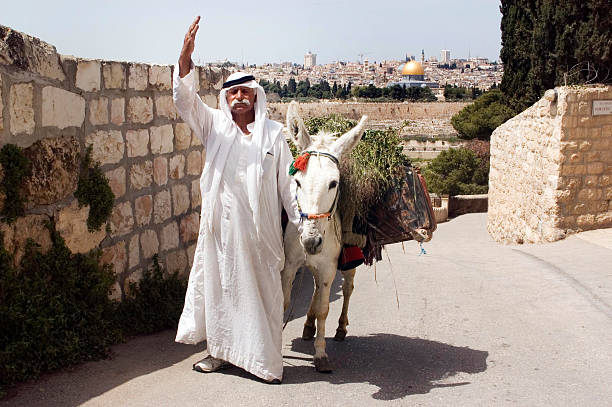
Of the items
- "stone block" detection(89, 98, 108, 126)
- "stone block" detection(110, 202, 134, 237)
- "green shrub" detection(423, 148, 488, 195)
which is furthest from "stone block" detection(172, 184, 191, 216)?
"green shrub" detection(423, 148, 488, 195)

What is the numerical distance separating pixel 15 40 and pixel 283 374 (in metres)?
2.81

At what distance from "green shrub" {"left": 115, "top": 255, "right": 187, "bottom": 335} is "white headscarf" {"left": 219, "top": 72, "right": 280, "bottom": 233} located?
5.42 ft

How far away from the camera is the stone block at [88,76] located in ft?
15.5

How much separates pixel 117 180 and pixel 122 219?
1.06 feet

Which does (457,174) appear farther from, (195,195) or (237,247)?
(237,247)

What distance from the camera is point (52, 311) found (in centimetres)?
430

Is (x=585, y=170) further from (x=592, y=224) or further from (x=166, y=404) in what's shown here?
(x=166, y=404)

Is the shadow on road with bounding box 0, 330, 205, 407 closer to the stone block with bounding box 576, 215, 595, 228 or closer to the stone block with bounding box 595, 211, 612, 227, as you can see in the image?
the stone block with bounding box 576, 215, 595, 228

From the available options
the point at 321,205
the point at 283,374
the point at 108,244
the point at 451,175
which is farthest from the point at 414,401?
the point at 451,175

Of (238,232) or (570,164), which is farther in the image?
(570,164)

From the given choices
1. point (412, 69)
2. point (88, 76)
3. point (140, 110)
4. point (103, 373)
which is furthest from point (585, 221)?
point (412, 69)

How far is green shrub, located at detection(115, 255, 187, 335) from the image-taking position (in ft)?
17.0

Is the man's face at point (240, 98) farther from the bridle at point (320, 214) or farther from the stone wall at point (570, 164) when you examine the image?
the stone wall at point (570, 164)

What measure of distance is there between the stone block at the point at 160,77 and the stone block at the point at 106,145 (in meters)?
0.69
